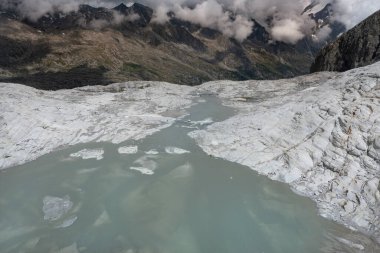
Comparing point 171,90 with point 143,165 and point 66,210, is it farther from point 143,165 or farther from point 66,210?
point 66,210

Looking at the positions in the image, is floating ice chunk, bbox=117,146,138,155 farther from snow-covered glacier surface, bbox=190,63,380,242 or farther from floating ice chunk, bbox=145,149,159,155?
snow-covered glacier surface, bbox=190,63,380,242

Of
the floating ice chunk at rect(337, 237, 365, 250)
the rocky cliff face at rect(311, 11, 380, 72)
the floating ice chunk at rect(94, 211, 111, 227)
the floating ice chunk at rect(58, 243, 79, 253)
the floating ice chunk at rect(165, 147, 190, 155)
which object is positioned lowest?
the floating ice chunk at rect(58, 243, 79, 253)

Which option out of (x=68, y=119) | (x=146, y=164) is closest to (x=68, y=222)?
(x=146, y=164)

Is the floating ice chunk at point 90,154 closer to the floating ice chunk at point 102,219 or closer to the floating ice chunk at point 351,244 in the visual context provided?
the floating ice chunk at point 102,219

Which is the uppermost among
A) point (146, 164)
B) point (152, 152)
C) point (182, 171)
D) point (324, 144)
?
point (324, 144)

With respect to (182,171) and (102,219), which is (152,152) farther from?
(102,219)

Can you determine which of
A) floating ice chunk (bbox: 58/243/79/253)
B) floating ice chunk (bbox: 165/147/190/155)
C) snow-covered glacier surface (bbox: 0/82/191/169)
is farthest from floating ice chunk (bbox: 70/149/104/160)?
floating ice chunk (bbox: 58/243/79/253)

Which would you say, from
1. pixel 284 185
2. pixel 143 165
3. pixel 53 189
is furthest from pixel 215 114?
pixel 53 189
